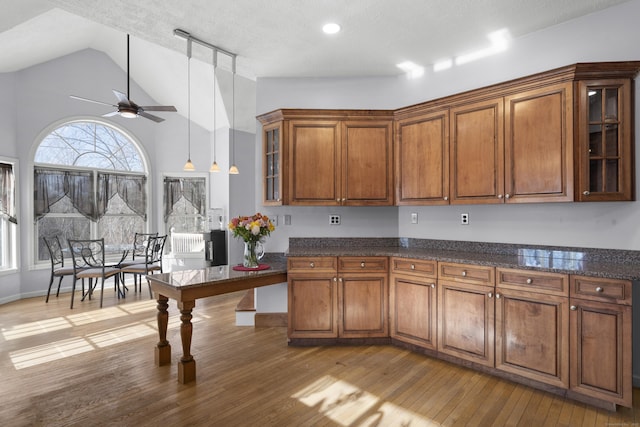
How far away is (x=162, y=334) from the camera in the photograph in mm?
2965

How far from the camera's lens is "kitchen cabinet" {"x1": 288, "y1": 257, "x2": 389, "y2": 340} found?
10.7 ft

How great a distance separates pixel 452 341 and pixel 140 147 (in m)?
6.68

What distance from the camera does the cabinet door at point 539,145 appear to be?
2539 millimetres

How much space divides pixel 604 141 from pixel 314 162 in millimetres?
2439

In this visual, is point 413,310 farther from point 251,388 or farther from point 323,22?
point 323,22

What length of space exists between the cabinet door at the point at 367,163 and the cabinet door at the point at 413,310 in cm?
90

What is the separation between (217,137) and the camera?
721 cm

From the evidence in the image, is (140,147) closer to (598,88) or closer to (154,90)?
(154,90)

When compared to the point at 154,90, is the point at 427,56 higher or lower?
lower

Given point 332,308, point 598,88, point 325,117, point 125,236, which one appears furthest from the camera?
point 125,236

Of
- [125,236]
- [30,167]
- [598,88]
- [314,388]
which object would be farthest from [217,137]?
[598,88]

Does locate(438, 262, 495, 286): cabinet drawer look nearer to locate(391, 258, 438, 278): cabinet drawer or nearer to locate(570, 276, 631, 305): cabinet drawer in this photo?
locate(391, 258, 438, 278): cabinet drawer

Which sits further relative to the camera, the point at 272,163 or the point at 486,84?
the point at 272,163

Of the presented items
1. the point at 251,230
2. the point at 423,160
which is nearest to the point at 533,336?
the point at 423,160
